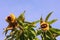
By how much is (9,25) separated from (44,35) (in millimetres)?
945

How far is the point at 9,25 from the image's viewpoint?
285 inches

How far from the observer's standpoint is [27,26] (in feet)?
24.5

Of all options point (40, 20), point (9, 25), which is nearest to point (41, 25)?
point (40, 20)

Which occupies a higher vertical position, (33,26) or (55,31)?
(33,26)

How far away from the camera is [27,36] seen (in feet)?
24.4

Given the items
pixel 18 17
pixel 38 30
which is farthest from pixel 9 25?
pixel 38 30

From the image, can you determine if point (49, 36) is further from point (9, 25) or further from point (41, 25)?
point (9, 25)

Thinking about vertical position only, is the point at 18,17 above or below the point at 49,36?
above

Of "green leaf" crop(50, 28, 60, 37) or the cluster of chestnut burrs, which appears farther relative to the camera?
"green leaf" crop(50, 28, 60, 37)

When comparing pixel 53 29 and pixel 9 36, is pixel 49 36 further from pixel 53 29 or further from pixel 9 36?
pixel 9 36

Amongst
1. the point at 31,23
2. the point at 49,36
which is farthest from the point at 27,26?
the point at 49,36

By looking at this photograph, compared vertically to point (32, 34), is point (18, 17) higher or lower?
higher

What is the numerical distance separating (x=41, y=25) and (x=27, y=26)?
1.37ft

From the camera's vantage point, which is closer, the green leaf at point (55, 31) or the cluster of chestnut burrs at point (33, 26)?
the cluster of chestnut burrs at point (33, 26)
